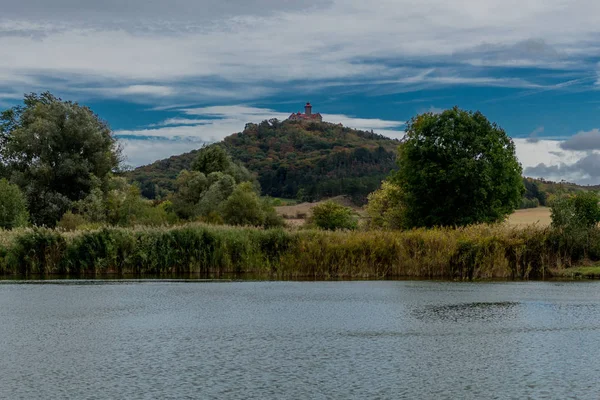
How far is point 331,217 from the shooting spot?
9250 centimetres

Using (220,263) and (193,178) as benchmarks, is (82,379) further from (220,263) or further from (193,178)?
(193,178)

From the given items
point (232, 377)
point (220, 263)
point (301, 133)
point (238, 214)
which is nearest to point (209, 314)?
point (232, 377)

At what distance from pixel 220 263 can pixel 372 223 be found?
3569cm

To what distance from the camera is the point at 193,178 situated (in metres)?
90.0

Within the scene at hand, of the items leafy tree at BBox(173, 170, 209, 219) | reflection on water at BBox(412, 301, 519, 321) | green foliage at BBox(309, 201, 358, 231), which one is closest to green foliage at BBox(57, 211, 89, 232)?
leafy tree at BBox(173, 170, 209, 219)

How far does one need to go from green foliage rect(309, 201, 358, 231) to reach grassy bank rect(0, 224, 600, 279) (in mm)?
54697

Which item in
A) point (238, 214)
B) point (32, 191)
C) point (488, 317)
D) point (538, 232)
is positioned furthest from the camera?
point (238, 214)

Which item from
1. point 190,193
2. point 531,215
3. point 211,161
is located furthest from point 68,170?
point 531,215

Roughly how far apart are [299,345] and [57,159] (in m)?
56.3

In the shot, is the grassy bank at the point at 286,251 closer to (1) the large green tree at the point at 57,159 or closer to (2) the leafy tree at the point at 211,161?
(1) the large green tree at the point at 57,159

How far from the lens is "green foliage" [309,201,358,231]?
9169 centimetres

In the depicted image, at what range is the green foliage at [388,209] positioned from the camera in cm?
6150

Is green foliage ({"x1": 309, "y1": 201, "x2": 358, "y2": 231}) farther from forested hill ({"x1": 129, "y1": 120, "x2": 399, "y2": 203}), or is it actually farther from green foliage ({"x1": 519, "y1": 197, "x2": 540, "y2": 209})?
forested hill ({"x1": 129, "y1": 120, "x2": 399, "y2": 203})

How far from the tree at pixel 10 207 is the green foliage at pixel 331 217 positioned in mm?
42043
